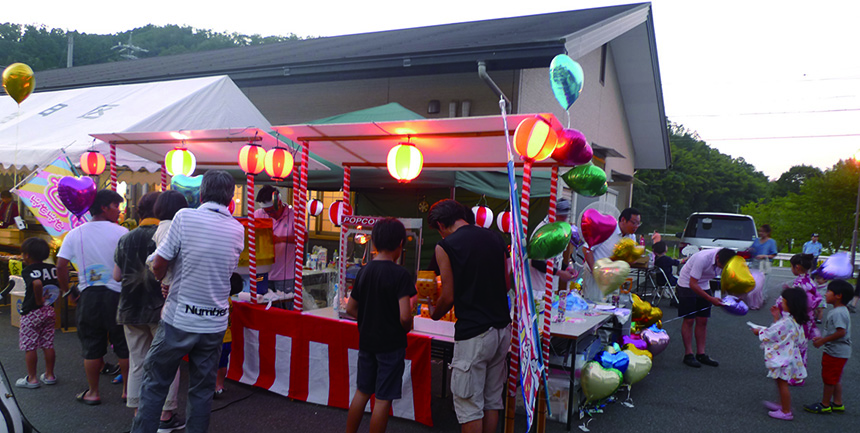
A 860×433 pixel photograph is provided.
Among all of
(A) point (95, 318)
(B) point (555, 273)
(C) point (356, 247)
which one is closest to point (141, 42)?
(A) point (95, 318)

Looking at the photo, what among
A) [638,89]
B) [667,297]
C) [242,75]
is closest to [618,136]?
[638,89]

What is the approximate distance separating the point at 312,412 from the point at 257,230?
1975 mm

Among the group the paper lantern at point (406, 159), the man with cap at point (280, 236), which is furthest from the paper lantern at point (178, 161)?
the paper lantern at point (406, 159)

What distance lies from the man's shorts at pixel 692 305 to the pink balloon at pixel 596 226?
232 cm

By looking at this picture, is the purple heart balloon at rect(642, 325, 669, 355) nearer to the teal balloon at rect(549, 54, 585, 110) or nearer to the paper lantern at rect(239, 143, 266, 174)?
the teal balloon at rect(549, 54, 585, 110)

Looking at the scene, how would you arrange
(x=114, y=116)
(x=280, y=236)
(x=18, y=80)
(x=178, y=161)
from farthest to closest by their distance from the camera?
(x=114, y=116) → (x=178, y=161) → (x=18, y=80) → (x=280, y=236)

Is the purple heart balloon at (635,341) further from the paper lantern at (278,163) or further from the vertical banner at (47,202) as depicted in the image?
the vertical banner at (47,202)

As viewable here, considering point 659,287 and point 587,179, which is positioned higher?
point 587,179

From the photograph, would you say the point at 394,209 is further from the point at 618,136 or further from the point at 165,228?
the point at 618,136

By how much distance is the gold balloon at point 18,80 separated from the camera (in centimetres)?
565

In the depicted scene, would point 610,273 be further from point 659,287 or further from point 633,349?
point 659,287

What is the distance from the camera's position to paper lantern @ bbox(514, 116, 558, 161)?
3.10 m

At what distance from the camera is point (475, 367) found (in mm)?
3098

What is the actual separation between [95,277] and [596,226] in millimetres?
4327
